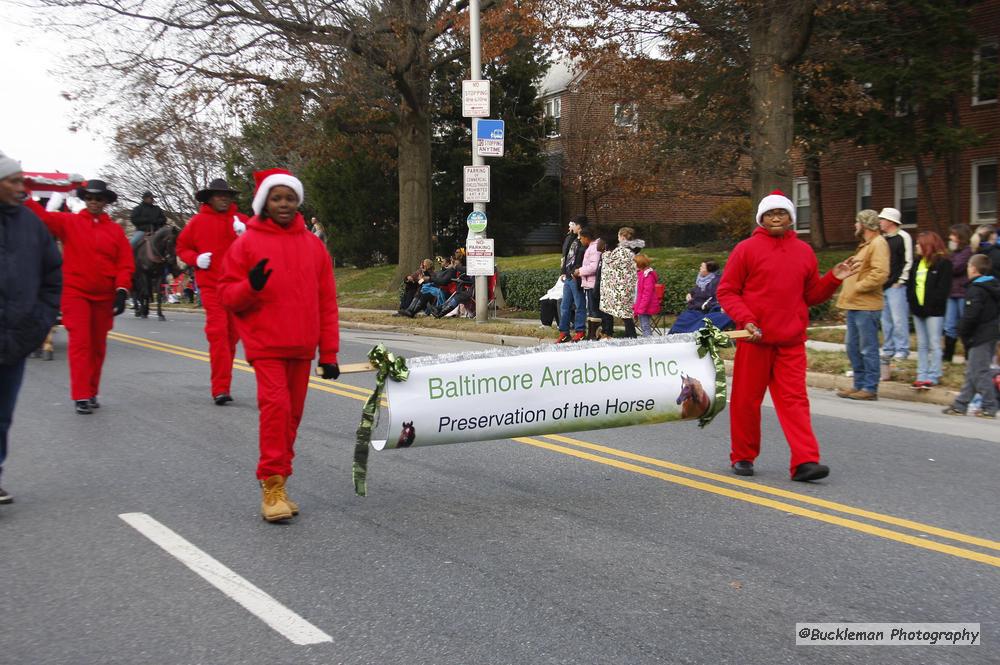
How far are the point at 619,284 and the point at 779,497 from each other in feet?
29.1

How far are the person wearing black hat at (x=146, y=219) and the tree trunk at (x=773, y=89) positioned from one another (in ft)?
40.0

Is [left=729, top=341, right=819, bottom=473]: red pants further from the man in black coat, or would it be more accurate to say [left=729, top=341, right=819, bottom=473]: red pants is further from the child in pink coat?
the child in pink coat

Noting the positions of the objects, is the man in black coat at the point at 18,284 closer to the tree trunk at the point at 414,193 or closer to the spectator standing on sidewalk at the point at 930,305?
the spectator standing on sidewalk at the point at 930,305

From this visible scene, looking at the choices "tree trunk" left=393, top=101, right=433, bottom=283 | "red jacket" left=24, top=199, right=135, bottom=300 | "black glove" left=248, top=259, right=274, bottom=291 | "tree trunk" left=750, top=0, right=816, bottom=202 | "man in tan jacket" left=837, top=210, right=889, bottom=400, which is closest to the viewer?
"black glove" left=248, top=259, right=274, bottom=291

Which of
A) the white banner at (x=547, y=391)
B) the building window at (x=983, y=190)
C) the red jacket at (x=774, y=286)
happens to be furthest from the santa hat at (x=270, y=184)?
the building window at (x=983, y=190)

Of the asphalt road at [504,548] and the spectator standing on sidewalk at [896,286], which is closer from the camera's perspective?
the asphalt road at [504,548]

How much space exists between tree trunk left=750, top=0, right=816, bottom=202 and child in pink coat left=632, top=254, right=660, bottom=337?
3.76m

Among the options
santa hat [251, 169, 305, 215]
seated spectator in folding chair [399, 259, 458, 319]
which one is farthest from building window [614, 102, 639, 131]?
santa hat [251, 169, 305, 215]

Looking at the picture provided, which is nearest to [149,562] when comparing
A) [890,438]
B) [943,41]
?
[890,438]

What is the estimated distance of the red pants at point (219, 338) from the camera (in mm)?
10148

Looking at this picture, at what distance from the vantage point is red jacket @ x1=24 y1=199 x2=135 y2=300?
31.4 ft

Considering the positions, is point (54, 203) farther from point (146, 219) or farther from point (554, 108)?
point (554, 108)

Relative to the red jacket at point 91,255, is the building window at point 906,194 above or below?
above

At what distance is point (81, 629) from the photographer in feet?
14.5
